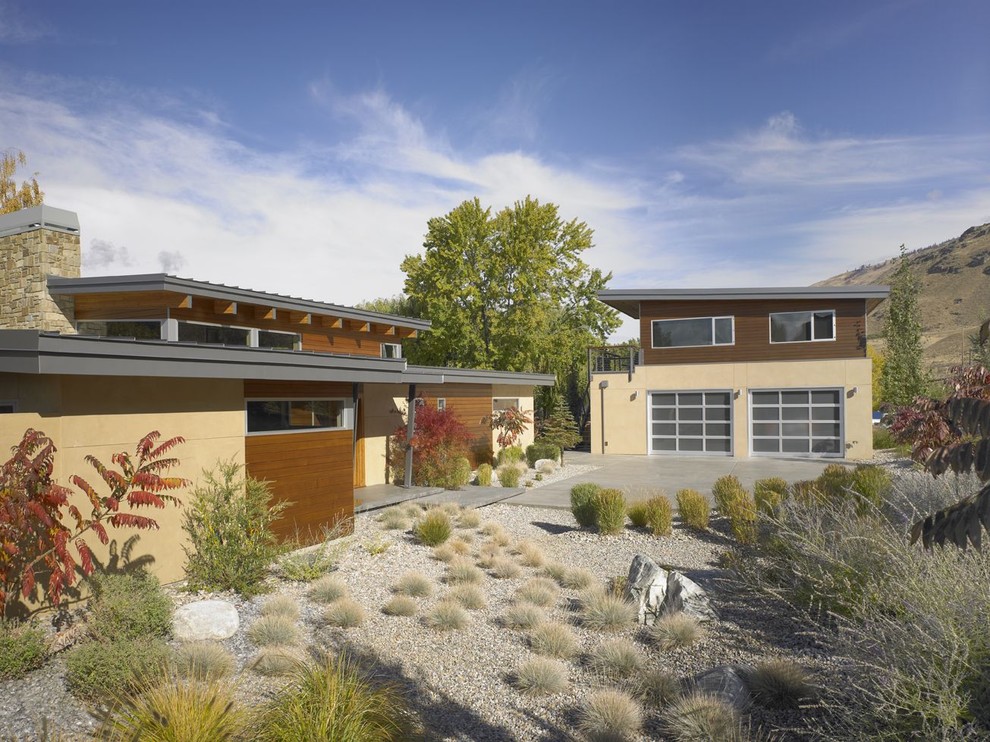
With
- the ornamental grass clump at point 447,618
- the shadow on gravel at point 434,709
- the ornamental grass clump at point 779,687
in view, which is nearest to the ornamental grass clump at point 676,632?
the ornamental grass clump at point 779,687

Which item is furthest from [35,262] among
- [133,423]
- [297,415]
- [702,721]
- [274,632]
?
[702,721]

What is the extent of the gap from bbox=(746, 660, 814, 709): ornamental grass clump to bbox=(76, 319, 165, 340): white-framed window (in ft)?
38.2

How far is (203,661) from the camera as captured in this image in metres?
5.61

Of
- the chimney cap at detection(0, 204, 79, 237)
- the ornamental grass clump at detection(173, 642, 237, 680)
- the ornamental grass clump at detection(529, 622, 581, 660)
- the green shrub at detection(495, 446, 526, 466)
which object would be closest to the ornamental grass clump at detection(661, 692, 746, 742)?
the ornamental grass clump at detection(529, 622, 581, 660)

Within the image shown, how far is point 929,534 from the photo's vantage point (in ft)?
8.09

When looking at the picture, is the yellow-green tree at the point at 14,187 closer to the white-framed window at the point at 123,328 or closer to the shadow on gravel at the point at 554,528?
the white-framed window at the point at 123,328

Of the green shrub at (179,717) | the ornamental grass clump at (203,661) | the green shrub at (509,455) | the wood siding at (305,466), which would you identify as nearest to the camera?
the green shrub at (179,717)

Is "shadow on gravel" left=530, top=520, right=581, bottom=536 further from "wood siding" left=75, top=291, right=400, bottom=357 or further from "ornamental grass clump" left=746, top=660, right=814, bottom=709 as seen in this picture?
"wood siding" left=75, top=291, right=400, bottom=357

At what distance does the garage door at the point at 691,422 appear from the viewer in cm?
2403

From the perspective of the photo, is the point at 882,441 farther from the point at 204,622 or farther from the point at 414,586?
the point at 204,622

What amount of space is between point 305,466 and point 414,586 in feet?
10.4

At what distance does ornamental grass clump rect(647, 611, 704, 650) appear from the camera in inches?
251

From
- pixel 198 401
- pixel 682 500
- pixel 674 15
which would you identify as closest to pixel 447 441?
pixel 682 500

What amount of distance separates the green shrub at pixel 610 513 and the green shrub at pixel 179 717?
7.62 metres
